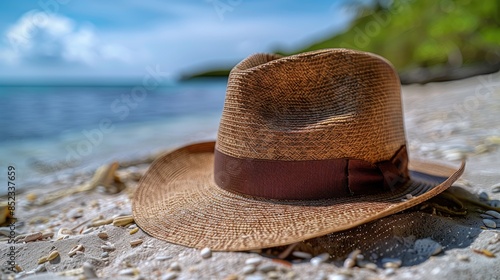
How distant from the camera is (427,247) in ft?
6.98

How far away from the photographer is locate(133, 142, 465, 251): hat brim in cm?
208

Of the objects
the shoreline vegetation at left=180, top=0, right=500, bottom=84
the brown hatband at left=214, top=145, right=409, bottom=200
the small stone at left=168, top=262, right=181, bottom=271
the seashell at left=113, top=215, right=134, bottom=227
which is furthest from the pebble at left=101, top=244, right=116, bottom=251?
the shoreline vegetation at left=180, top=0, right=500, bottom=84

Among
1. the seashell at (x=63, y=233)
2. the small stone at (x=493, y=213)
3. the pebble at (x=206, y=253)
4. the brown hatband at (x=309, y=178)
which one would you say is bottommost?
the seashell at (x=63, y=233)

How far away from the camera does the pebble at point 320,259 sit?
78.3 inches

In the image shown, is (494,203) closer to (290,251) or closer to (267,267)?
(290,251)

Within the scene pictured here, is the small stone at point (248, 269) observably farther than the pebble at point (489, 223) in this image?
No

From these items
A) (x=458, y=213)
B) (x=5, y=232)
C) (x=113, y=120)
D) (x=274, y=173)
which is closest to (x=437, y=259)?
(x=458, y=213)

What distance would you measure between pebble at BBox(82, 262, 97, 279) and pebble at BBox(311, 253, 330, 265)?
1.13 metres

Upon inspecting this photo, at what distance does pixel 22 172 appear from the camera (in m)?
6.26

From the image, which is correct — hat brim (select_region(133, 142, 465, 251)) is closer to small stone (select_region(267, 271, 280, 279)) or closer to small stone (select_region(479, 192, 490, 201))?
small stone (select_region(267, 271, 280, 279))

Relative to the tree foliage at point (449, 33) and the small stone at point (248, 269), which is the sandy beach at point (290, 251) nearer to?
the small stone at point (248, 269)

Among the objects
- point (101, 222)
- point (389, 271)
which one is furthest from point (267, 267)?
point (101, 222)

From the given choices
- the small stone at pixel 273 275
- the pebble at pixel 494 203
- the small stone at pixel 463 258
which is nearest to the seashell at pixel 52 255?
the small stone at pixel 273 275

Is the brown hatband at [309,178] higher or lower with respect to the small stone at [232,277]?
higher
